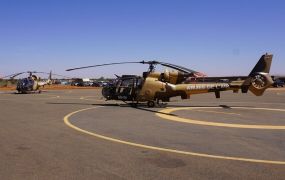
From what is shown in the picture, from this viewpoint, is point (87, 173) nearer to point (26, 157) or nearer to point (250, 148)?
point (26, 157)

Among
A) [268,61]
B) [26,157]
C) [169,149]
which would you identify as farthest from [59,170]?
[268,61]

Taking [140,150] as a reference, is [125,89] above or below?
above

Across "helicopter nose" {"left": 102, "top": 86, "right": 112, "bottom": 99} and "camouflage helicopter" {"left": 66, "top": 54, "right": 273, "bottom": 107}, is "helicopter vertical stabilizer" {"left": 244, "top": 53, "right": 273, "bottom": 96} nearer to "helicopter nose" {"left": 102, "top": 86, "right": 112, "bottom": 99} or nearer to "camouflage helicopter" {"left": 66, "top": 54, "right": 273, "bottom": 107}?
"camouflage helicopter" {"left": 66, "top": 54, "right": 273, "bottom": 107}

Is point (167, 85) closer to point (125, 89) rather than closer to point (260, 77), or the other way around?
point (125, 89)

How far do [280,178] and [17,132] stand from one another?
9.26 meters

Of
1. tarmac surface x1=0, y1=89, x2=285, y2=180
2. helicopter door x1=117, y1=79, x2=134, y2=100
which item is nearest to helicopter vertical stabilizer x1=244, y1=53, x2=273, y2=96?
helicopter door x1=117, y1=79, x2=134, y2=100

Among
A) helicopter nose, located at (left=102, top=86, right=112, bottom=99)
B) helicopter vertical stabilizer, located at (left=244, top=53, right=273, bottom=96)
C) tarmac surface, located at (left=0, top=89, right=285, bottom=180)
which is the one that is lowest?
tarmac surface, located at (left=0, top=89, right=285, bottom=180)

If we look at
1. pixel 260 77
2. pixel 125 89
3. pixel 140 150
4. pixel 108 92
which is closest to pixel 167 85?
pixel 125 89

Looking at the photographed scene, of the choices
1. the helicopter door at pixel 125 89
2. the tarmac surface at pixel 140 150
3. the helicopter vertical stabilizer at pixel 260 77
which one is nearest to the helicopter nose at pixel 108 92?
the helicopter door at pixel 125 89

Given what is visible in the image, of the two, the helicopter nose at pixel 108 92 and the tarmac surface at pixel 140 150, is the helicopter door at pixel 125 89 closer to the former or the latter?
the helicopter nose at pixel 108 92

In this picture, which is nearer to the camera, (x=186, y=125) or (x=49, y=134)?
(x=49, y=134)

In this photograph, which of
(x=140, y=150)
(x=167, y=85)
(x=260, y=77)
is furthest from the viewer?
(x=260, y=77)

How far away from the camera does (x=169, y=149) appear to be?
9812 millimetres

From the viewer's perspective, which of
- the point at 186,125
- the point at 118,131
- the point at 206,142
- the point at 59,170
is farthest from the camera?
the point at 186,125
